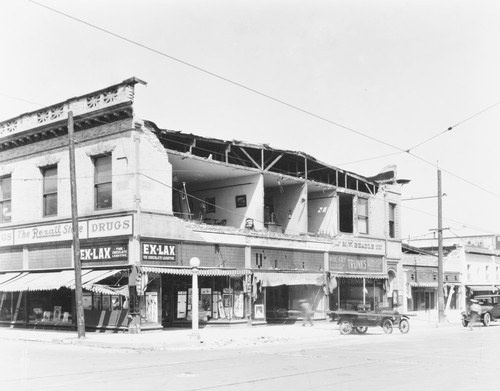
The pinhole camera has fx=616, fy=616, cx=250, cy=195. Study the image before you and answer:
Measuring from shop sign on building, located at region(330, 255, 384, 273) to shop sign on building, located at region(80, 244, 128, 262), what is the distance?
14.2m

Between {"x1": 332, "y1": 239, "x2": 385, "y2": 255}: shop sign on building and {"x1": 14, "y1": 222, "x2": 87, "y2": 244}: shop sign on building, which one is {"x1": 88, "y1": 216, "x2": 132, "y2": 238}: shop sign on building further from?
{"x1": 332, "y1": 239, "x2": 385, "y2": 255}: shop sign on building

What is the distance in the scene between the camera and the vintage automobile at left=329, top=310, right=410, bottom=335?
25.4 m

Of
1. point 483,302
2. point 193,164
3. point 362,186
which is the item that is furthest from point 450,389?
point 362,186

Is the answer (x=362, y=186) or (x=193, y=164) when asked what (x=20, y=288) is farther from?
(x=362, y=186)

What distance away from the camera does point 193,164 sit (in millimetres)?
28688

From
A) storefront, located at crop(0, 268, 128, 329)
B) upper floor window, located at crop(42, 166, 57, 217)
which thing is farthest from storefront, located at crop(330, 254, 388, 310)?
upper floor window, located at crop(42, 166, 57, 217)

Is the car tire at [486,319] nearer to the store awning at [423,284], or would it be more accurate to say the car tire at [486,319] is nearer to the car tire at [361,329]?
the car tire at [361,329]

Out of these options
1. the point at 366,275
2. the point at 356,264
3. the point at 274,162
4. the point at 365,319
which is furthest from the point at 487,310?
the point at 274,162

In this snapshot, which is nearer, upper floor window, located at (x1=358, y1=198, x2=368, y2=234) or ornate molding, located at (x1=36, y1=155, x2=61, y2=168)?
ornate molding, located at (x1=36, y1=155, x2=61, y2=168)

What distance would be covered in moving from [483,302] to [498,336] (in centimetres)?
1093

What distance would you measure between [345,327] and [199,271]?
6617mm

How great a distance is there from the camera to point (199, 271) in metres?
26.4

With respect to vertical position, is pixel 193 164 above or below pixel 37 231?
above

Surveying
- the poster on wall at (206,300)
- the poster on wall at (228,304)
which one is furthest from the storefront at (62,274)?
the poster on wall at (228,304)
